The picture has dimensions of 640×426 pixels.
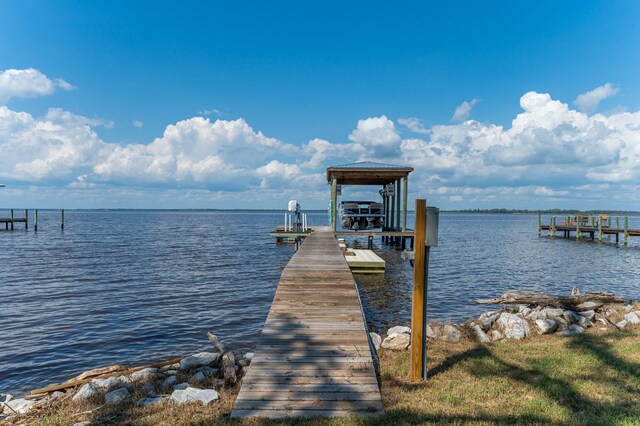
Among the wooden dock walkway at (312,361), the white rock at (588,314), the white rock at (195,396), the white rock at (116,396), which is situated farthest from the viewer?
the white rock at (588,314)

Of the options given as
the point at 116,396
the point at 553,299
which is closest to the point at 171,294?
the point at 116,396

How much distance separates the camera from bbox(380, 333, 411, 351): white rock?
24.0 ft

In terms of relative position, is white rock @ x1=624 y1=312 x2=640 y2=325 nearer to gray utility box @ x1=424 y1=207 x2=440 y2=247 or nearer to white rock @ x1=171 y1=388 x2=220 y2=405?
gray utility box @ x1=424 y1=207 x2=440 y2=247

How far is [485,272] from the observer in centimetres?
2181

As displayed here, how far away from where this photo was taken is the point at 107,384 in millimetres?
6102

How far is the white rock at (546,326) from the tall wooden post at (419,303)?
445cm

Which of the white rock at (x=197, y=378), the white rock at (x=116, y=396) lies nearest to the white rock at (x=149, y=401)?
the white rock at (x=116, y=396)

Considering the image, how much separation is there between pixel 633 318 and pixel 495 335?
400 cm

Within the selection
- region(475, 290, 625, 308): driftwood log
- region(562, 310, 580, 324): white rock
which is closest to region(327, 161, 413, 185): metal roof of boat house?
region(475, 290, 625, 308): driftwood log

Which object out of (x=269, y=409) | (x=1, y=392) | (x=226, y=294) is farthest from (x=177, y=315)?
(x=269, y=409)

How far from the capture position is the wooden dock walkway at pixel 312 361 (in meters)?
4.66

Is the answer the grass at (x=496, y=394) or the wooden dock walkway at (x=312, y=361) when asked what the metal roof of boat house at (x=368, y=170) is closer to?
the wooden dock walkway at (x=312, y=361)

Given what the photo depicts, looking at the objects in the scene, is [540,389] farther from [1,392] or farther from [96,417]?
[1,392]

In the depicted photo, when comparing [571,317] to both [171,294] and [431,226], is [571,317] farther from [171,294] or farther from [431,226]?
[171,294]
